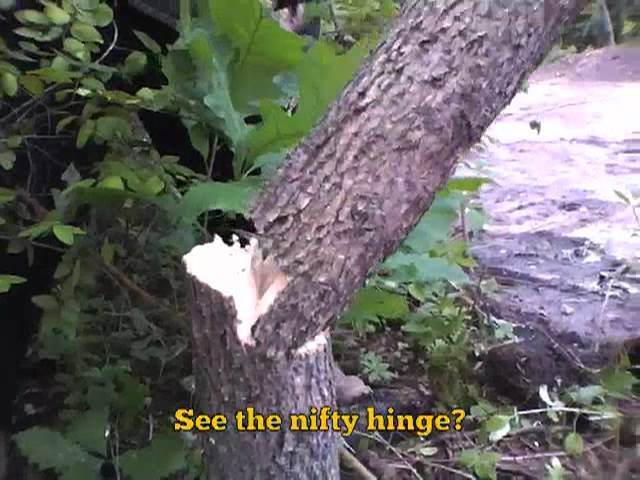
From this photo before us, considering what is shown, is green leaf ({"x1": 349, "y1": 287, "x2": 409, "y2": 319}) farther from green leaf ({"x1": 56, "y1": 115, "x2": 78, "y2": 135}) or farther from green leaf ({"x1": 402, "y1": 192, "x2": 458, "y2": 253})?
green leaf ({"x1": 56, "y1": 115, "x2": 78, "y2": 135})

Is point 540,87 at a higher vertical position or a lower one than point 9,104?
lower

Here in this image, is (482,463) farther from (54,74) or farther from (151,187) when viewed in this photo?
(54,74)

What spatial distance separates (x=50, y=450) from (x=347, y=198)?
74 cm

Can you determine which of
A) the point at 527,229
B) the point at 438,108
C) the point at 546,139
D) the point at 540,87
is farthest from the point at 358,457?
the point at 540,87

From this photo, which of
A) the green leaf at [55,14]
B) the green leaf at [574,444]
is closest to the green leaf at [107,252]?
the green leaf at [55,14]

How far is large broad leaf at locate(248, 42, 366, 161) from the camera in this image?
1628 mm

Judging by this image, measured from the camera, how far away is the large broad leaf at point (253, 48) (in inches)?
67.8

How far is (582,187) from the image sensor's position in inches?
160

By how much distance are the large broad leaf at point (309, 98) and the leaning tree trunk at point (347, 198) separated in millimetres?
261

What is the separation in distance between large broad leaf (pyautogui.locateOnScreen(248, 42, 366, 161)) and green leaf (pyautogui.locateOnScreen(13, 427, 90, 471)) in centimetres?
66

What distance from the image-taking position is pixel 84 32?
1614 millimetres

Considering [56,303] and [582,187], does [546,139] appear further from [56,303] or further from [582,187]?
[56,303]

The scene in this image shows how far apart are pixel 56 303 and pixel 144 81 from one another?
632 millimetres

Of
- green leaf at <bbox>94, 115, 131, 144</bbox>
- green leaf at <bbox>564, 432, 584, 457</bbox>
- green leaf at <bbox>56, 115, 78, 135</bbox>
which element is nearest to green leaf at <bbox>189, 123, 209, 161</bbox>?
green leaf at <bbox>94, 115, 131, 144</bbox>
